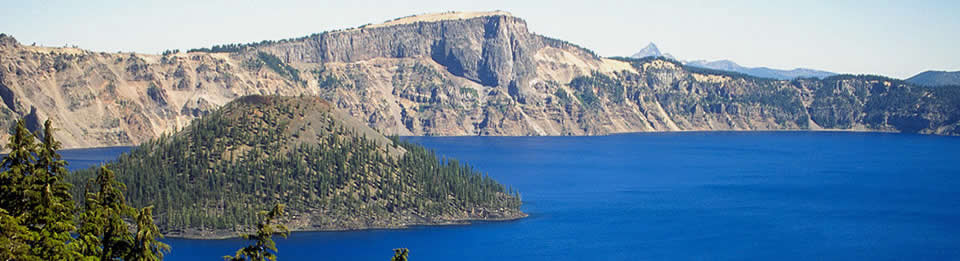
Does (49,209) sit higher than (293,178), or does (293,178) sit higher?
(49,209)

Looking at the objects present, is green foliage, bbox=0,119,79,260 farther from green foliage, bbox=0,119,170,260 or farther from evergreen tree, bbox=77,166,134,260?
evergreen tree, bbox=77,166,134,260

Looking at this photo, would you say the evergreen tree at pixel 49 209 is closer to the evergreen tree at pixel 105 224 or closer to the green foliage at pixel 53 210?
the green foliage at pixel 53 210

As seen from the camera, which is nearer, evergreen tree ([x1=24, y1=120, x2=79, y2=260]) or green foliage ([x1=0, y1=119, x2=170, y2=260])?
evergreen tree ([x1=24, y1=120, x2=79, y2=260])

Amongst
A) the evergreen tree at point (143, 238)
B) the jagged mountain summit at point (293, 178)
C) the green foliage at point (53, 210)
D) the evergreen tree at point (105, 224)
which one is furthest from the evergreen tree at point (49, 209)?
the jagged mountain summit at point (293, 178)

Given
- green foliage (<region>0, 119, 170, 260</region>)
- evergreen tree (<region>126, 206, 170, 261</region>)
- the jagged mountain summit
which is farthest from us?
the jagged mountain summit

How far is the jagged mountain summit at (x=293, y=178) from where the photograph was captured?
14688 centimetres

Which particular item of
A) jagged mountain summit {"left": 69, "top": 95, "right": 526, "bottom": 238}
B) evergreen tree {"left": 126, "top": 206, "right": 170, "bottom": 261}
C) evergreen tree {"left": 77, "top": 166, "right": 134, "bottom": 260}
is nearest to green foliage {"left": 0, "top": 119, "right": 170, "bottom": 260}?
evergreen tree {"left": 77, "top": 166, "right": 134, "bottom": 260}

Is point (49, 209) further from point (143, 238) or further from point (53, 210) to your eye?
point (143, 238)

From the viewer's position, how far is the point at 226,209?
146000 millimetres

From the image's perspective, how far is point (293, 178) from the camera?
15800 centimetres

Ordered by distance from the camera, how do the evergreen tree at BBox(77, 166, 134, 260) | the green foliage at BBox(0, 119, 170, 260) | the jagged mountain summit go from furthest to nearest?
the jagged mountain summit, the evergreen tree at BBox(77, 166, 134, 260), the green foliage at BBox(0, 119, 170, 260)

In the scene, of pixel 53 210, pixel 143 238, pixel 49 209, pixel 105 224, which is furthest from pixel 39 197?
pixel 143 238

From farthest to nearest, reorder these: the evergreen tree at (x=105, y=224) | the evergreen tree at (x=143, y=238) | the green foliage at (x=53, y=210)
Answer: the evergreen tree at (x=105, y=224) → the green foliage at (x=53, y=210) → the evergreen tree at (x=143, y=238)

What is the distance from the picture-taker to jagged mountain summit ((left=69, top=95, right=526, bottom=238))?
482ft
